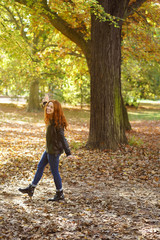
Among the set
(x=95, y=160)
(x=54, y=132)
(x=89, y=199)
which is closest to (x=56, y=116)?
(x=54, y=132)

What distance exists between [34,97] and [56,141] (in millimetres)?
Answer: 25528

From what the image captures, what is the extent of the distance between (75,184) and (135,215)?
236 centimetres

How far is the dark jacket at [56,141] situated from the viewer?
564cm

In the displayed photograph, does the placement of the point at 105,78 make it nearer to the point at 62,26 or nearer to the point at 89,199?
the point at 62,26

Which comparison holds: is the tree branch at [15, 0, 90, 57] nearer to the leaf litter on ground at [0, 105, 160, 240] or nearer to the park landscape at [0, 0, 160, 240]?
the park landscape at [0, 0, 160, 240]

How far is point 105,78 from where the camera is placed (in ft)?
33.4

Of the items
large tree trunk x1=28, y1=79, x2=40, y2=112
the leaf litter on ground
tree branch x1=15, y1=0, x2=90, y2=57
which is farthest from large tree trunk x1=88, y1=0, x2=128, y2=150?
large tree trunk x1=28, y1=79, x2=40, y2=112

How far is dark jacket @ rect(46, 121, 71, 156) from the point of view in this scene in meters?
5.64

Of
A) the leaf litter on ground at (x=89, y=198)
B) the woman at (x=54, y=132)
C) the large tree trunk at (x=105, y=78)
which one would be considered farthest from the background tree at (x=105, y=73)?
the woman at (x=54, y=132)

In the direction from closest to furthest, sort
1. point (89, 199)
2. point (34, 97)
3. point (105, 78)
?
point (89, 199), point (105, 78), point (34, 97)

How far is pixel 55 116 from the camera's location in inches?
222

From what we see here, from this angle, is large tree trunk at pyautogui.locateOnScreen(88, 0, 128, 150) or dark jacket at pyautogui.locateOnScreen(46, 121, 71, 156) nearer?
dark jacket at pyautogui.locateOnScreen(46, 121, 71, 156)

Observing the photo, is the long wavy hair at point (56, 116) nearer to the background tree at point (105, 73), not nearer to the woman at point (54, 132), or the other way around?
the woman at point (54, 132)

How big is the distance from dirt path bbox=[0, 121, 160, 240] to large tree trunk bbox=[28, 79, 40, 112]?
805 inches
